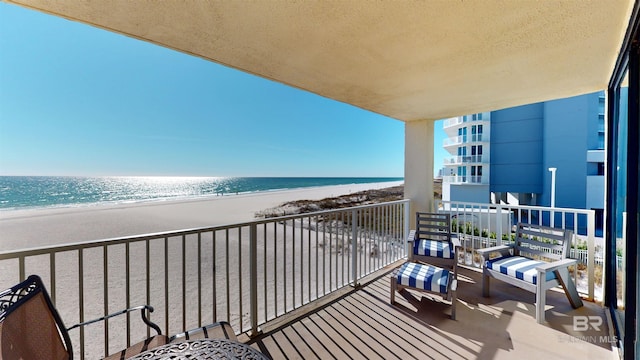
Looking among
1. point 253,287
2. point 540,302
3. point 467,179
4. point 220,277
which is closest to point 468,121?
point 467,179

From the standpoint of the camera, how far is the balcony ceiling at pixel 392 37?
4.94 feet

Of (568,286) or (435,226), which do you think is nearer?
(568,286)

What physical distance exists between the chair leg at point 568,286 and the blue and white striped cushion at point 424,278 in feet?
3.50

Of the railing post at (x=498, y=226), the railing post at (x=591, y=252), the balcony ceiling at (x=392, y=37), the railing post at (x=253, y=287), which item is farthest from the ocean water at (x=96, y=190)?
the railing post at (x=591, y=252)

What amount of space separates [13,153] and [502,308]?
105 feet

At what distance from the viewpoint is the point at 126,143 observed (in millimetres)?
25281

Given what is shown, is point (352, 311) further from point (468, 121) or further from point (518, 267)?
point (468, 121)

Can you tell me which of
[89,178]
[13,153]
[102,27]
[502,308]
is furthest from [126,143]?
[502,308]

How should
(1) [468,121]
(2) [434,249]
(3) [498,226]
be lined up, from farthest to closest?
(1) [468,121] → (3) [498,226] → (2) [434,249]

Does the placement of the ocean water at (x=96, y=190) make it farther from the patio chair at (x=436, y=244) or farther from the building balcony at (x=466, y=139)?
the patio chair at (x=436, y=244)

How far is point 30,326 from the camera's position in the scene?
1001 mm

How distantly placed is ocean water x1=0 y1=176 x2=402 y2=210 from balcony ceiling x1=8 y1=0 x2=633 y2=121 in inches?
913

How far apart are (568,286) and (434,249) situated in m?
1.24

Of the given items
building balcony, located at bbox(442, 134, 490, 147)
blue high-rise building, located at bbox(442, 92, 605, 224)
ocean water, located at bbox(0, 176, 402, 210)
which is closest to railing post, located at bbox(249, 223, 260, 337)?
blue high-rise building, located at bbox(442, 92, 605, 224)
